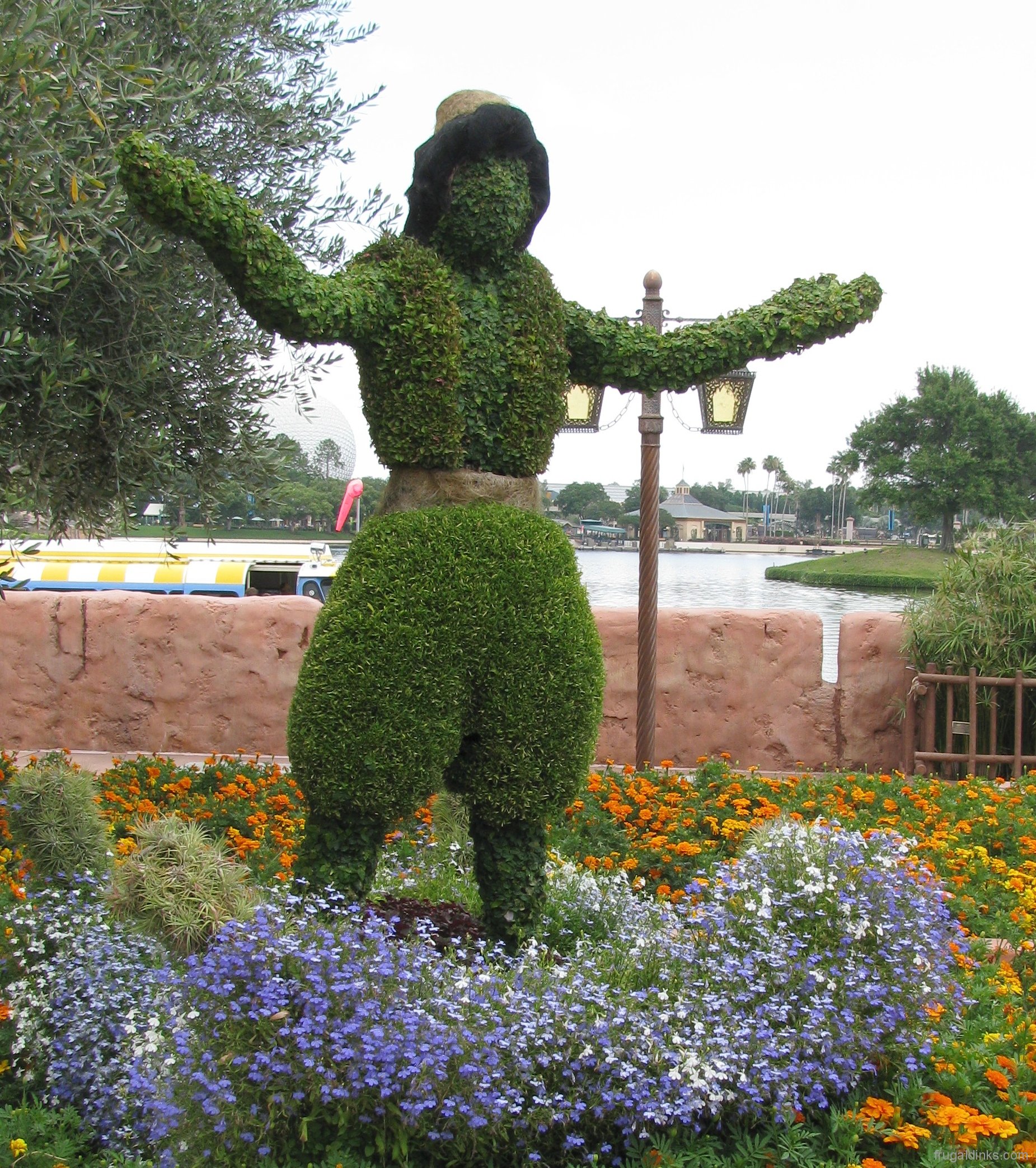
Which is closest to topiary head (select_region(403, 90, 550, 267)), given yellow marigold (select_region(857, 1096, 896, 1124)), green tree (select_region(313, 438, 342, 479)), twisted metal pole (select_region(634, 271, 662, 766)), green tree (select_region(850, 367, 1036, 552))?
yellow marigold (select_region(857, 1096, 896, 1124))

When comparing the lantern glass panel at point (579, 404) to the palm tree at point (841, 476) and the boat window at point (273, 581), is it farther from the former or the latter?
the palm tree at point (841, 476)

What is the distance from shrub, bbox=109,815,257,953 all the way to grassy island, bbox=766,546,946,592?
57.1ft

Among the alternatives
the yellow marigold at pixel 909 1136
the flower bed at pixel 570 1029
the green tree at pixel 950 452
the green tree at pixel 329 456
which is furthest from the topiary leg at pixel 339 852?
the green tree at pixel 950 452

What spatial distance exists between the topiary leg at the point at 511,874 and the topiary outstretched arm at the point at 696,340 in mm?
1655

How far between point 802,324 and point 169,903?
2.96 metres

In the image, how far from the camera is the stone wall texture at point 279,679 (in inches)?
302

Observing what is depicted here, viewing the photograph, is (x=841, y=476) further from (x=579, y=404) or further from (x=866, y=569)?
(x=579, y=404)

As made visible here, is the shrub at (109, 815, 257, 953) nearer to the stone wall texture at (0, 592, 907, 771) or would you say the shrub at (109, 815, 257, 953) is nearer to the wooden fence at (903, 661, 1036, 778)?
the stone wall texture at (0, 592, 907, 771)

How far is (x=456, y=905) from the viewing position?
4.09m

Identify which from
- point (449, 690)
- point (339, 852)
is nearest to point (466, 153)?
point (449, 690)

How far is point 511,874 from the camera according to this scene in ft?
11.9

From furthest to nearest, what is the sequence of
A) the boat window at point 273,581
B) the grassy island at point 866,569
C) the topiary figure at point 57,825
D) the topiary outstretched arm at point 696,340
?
the grassy island at point 866,569 < the boat window at point 273,581 < the topiary figure at point 57,825 < the topiary outstretched arm at point 696,340

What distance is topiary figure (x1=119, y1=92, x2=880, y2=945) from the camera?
11.1ft

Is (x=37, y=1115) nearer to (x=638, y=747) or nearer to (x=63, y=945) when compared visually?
(x=63, y=945)
